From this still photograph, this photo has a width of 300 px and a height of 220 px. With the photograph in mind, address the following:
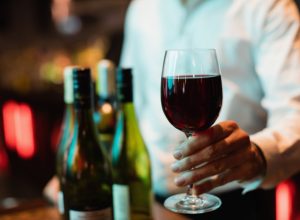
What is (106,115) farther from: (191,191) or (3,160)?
(3,160)

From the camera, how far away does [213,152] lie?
1.78 ft

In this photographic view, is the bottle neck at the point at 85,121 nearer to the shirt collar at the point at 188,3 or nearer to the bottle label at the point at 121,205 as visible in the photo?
the bottle label at the point at 121,205

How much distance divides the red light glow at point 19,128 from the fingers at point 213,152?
2675 millimetres

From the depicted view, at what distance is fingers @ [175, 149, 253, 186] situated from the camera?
0.54m

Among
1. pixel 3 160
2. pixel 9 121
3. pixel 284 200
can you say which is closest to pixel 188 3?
pixel 284 200

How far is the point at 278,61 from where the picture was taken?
0.85 m

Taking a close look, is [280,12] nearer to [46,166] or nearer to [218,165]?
[218,165]

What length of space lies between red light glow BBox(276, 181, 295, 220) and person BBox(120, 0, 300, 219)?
10 cm

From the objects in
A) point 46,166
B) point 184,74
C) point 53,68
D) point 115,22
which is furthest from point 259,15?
point 53,68

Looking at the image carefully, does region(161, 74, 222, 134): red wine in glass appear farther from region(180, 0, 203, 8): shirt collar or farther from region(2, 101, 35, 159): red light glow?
region(2, 101, 35, 159): red light glow

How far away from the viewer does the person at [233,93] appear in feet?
1.85

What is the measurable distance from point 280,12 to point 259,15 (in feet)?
0.12

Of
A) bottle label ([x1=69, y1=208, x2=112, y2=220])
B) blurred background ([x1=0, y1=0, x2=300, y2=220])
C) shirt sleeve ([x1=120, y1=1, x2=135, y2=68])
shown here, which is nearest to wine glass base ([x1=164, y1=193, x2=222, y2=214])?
bottle label ([x1=69, y1=208, x2=112, y2=220])

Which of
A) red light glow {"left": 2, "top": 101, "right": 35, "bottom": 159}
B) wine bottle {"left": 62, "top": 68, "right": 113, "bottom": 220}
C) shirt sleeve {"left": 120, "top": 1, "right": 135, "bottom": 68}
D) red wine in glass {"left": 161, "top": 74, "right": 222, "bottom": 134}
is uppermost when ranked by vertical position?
shirt sleeve {"left": 120, "top": 1, "right": 135, "bottom": 68}
